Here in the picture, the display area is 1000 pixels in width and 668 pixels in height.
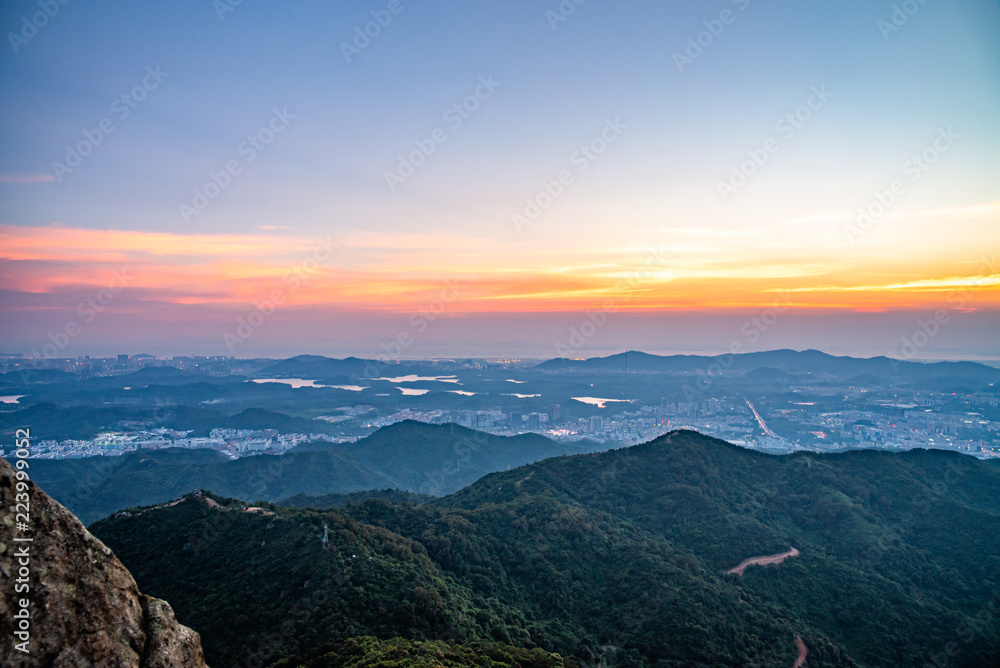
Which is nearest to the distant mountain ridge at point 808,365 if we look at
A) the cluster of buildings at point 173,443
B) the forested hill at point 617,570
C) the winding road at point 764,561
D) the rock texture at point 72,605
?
the forested hill at point 617,570

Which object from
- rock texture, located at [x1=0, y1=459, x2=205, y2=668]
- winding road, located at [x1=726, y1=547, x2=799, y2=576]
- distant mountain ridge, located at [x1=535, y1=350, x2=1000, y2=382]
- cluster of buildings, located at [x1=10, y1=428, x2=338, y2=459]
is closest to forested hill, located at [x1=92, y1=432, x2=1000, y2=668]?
winding road, located at [x1=726, y1=547, x2=799, y2=576]

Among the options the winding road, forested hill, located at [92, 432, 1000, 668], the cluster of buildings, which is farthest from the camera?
the cluster of buildings

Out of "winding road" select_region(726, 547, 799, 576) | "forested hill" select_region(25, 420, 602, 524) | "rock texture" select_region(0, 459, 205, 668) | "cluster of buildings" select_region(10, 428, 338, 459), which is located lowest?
"cluster of buildings" select_region(10, 428, 338, 459)

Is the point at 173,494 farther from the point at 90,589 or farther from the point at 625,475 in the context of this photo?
the point at 90,589

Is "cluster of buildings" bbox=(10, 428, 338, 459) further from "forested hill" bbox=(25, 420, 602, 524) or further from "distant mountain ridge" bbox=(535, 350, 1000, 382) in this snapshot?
"distant mountain ridge" bbox=(535, 350, 1000, 382)

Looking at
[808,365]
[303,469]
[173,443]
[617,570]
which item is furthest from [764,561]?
[808,365]

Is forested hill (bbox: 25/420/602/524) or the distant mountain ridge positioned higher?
the distant mountain ridge
